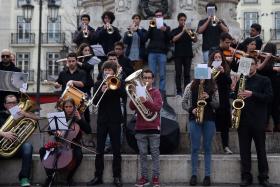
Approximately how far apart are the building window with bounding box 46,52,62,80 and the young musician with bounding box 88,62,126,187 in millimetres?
41479

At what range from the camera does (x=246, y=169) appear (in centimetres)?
913

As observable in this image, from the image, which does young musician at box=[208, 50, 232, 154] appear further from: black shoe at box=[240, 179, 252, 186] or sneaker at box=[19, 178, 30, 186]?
sneaker at box=[19, 178, 30, 186]

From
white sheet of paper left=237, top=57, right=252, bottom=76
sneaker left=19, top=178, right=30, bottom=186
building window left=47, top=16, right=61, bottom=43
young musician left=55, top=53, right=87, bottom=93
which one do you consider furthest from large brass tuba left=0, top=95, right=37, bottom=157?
building window left=47, top=16, right=61, bottom=43

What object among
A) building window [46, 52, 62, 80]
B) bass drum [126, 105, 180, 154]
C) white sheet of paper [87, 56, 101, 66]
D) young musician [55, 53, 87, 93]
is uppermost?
building window [46, 52, 62, 80]

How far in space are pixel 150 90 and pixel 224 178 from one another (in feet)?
6.44

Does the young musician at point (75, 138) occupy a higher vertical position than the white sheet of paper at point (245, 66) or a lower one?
lower

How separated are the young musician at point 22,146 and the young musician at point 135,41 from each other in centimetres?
390

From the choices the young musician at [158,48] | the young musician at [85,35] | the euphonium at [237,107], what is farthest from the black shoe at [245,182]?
the young musician at [85,35]

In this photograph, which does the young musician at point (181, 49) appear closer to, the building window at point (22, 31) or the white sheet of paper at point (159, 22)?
the white sheet of paper at point (159, 22)

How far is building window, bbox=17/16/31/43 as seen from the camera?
5225 centimetres

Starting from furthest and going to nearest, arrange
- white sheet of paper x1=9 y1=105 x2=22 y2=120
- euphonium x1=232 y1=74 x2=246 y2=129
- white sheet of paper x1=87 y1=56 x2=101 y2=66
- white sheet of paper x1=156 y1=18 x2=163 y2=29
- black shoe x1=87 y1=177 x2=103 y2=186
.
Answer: white sheet of paper x1=156 y1=18 x2=163 y2=29 → white sheet of paper x1=87 y1=56 x2=101 y2=66 → white sheet of paper x1=9 y1=105 x2=22 y2=120 → black shoe x1=87 y1=177 x2=103 y2=186 → euphonium x1=232 y1=74 x2=246 y2=129

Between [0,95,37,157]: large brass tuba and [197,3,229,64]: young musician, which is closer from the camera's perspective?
[0,95,37,157]: large brass tuba

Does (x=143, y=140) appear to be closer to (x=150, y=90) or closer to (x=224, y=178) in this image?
(x=150, y=90)

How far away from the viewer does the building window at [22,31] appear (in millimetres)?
52250
